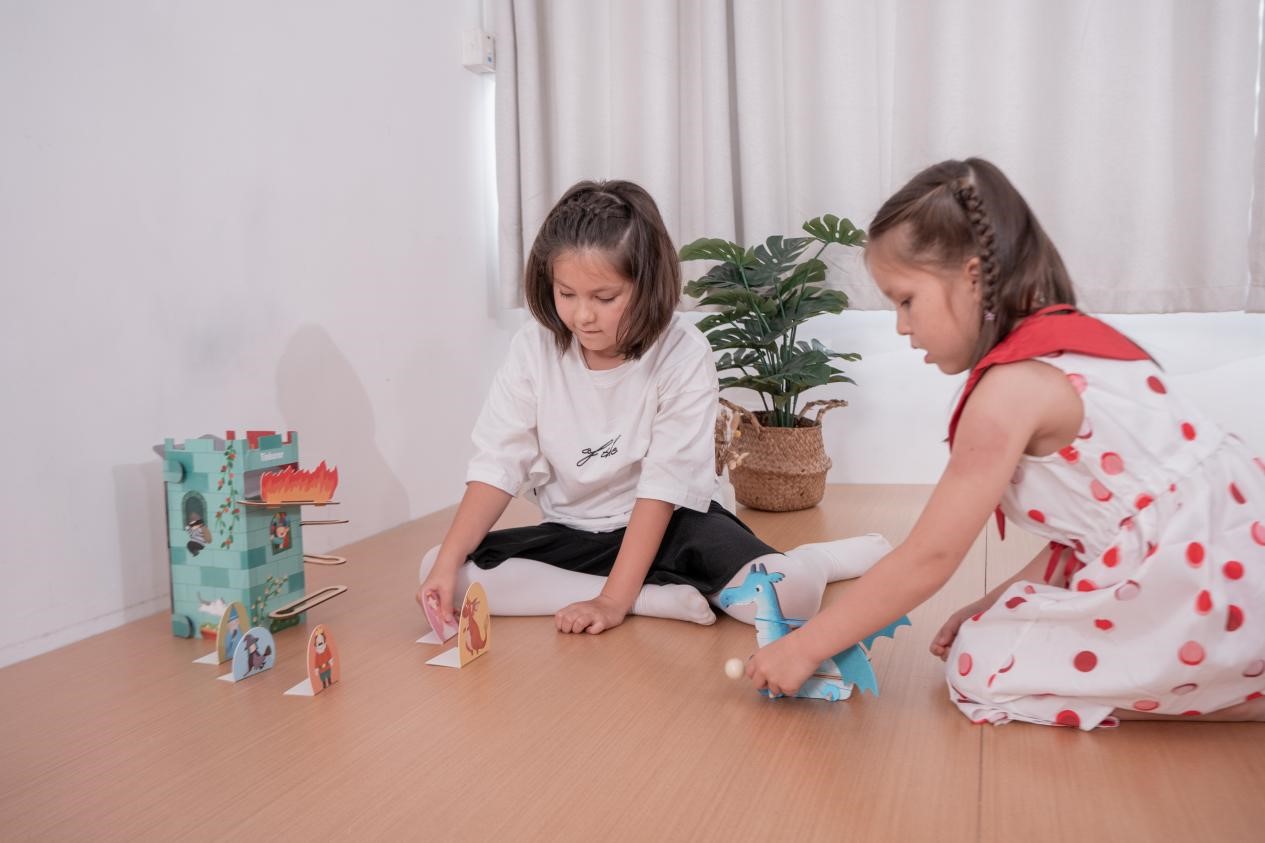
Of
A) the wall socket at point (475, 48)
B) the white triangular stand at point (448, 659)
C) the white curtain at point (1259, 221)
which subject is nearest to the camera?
the white triangular stand at point (448, 659)

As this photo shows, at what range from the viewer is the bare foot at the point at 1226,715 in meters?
1.00


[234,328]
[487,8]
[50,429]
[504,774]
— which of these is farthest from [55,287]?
[487,8]

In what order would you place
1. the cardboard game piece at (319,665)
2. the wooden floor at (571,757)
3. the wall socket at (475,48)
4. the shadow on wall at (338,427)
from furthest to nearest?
the wall socket at (475,48) → the shadow on wall at (338,427) → the cardboard game piece at (319,665) → the wooden floor at (571,757)

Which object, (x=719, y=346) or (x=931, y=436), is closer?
(x=719, y=346)

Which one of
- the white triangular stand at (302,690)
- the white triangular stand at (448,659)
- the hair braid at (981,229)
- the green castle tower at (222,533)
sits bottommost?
the white triangular stand at (448,659)

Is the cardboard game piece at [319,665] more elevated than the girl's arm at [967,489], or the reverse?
the girl's arm at [967,489]

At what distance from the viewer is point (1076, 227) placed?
2342mm

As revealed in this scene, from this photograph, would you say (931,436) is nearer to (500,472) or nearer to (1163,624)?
(500,472)

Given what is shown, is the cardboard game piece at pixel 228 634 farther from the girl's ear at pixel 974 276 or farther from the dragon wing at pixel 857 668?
the girl's ear at pixel 974 276

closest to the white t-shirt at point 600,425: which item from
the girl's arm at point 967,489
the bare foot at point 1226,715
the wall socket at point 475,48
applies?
the girl's arm at point 967,489

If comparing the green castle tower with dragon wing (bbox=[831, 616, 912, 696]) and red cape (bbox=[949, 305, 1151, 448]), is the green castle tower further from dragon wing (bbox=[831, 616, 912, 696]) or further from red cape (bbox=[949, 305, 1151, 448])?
red cape (bbox=[949, 305, 1151, 448])

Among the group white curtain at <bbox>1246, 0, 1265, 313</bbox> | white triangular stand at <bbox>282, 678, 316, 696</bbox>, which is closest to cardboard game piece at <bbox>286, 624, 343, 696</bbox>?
white triangular stand at <bbox>282, 678, 316, 696</bbox>

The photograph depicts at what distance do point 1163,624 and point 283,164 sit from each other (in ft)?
5.25

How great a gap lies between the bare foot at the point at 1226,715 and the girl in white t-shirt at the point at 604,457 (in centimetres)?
45
